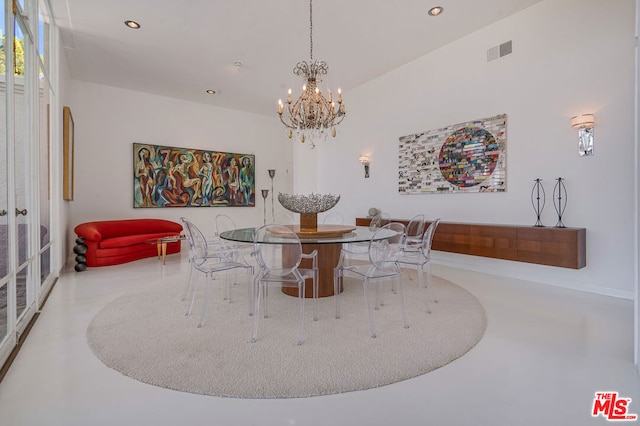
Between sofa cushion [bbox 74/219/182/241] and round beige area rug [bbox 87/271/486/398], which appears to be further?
sofa cushion [bbox 74/219/182/241]

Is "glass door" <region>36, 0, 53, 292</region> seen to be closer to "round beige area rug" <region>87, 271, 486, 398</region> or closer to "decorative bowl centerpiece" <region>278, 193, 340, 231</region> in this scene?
"round beige area rug" <region>87, 271, 486, 398</region>

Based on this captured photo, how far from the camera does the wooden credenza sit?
3.43 m

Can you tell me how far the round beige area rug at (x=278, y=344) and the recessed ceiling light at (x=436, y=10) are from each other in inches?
138

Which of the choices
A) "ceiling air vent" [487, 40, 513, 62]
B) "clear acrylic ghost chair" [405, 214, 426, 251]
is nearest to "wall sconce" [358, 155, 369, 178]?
"clear acrylic ghost chair" [405, 214, 426, 251]

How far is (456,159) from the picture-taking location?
4773 mm

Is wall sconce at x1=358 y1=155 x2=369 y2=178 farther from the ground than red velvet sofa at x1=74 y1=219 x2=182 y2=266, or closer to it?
farther from the ground

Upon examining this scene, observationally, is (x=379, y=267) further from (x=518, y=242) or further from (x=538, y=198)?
(x=538, y=198)

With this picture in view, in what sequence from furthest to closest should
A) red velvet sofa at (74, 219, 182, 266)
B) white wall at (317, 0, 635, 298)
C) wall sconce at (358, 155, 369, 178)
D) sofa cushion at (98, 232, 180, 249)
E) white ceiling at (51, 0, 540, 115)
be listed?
wall sconce at (358, 155, 369, 178)
sofa cushion at (98, 232, 180, 249)
red velvet sofa at (74, 219, 182, 266)
white ceiling at (51, 0, 540, 115)
white wall at (317, 0, 635, 298)

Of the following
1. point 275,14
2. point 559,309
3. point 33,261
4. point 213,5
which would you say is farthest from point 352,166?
point 33,261

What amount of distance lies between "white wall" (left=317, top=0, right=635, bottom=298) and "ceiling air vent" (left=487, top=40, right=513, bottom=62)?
6 cm

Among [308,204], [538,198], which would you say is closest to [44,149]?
[308,204]

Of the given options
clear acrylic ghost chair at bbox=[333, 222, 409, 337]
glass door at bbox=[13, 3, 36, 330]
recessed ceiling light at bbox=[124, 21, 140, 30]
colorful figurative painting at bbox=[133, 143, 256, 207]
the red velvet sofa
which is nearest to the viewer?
glass door at bbox=[13, 3, 36, 330]

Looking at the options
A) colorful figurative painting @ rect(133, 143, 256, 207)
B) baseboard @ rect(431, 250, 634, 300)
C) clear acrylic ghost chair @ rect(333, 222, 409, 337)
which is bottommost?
baseboard @ rect(431, 250, 634, 300)

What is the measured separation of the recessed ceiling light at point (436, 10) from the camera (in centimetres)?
391
